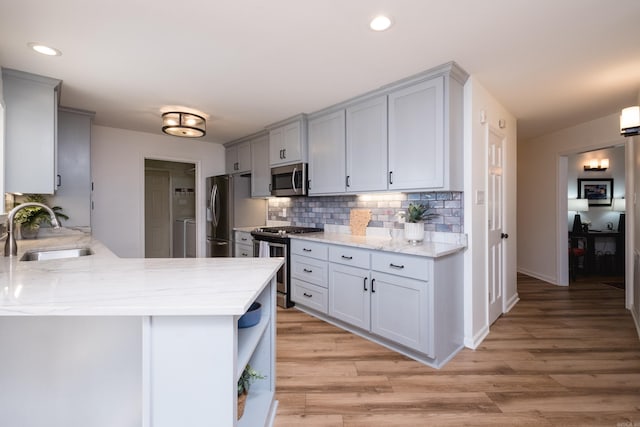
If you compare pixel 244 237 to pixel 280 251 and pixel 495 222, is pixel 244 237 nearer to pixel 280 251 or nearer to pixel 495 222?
pixel 280 251

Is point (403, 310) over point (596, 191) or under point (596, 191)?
under

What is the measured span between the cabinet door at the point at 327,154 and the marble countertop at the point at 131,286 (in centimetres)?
180

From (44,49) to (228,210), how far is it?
257cm

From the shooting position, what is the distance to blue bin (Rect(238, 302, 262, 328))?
4.61 feet

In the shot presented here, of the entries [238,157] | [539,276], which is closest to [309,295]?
[238,157]

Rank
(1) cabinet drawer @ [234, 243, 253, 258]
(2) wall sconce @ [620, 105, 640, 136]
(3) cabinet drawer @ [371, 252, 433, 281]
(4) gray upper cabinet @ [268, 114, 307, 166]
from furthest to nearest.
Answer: (1) cabinet drawer @ [234, 243, 253, 258] → (4) gray upper cabinet @ [268, 114, 307, 166] → (2) wall sconce @ [620, 105, 640, 136] → (3) cabinet drawer @ [371, 252, 433, 281]

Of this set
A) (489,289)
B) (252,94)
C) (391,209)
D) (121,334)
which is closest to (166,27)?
(252,94)

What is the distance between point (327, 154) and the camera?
11.1 ft

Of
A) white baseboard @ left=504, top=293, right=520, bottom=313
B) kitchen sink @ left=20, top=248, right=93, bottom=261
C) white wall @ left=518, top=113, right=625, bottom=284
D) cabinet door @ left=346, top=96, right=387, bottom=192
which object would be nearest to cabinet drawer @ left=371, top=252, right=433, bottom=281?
cabinet door @ left=346, top=96, right=387, bottom=192

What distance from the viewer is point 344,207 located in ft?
12.0

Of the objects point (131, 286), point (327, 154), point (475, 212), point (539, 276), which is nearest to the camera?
point (131, 286)

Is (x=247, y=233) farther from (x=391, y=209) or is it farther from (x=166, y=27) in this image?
(x=166, y=27)

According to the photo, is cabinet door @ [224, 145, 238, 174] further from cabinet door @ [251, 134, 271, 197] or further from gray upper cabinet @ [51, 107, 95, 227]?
gray upper cabinet @ [51, 107, 95, 227]

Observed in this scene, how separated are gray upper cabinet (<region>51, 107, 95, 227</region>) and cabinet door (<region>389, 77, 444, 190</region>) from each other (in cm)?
327
